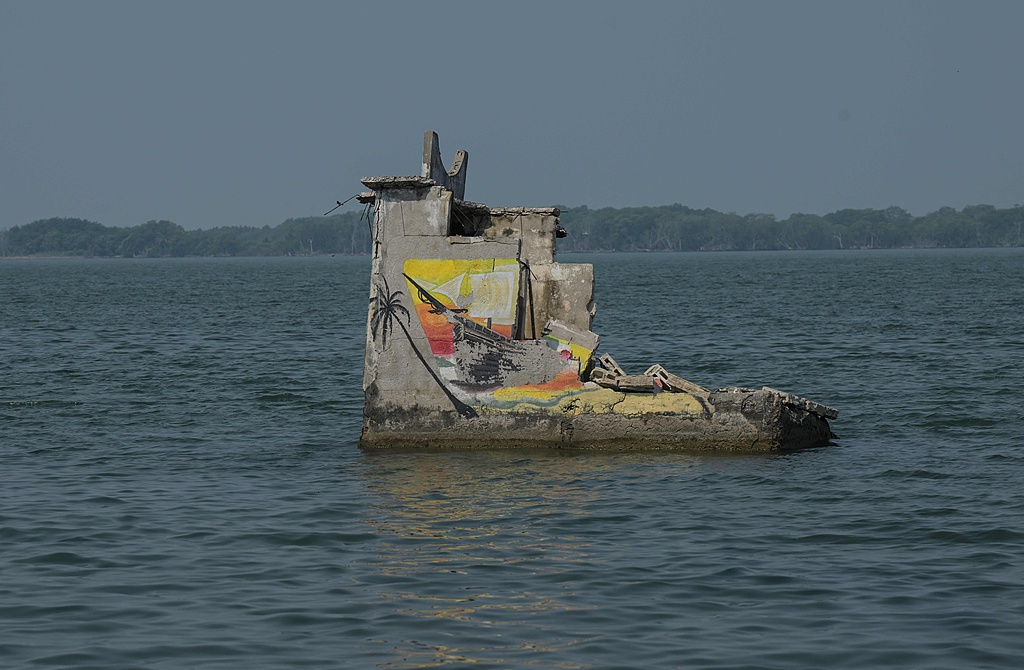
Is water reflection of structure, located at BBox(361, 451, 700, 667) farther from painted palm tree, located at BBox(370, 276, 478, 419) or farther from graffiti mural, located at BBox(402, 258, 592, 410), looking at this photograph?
painted palm tree, located at BBox(370, 276, 478, 419)

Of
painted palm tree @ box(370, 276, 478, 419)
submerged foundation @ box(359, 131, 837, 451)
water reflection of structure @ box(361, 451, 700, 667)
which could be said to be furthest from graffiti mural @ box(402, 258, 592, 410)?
water reflection of structure @ box(361, 451, 700, 667)

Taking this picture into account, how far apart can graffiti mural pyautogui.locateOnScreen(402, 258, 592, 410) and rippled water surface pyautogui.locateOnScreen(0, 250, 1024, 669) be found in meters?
0.84

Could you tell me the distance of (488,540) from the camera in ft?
42.0

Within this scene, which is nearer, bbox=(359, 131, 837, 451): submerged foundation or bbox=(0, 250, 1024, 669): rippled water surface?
bbox=(0, 250, 1024, 669): rippled water surface

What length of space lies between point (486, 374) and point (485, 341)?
1.33ft

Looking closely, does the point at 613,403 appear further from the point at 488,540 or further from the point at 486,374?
the point at 488,540

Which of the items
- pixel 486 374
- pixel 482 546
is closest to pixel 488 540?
→ pixel 482 546

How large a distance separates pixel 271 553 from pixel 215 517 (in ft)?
5.29

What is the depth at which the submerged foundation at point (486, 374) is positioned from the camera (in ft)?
55.3

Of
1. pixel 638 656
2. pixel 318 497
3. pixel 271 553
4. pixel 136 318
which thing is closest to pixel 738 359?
pixel 318 497

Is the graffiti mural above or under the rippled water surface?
above

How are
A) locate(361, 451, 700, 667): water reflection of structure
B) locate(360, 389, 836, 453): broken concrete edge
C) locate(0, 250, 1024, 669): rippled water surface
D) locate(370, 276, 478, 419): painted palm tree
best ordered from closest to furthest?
locate(0, 250, 1024, 669): rippled water surface
locate(361, 451, 700, 667): water reflection of structure
locate(360, 389, 836, 453): broken concrete edge
locate(370, 276, 478, 419): painted palm tree

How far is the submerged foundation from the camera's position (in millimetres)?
16859

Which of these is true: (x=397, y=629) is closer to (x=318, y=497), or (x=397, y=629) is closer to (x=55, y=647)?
(x=55, y=647)
